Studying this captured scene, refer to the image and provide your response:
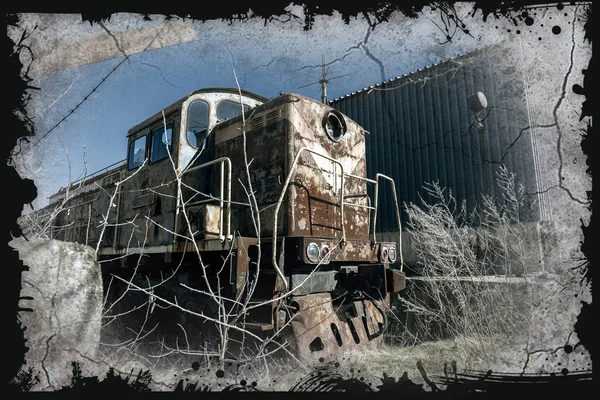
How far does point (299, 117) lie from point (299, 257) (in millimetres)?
1830

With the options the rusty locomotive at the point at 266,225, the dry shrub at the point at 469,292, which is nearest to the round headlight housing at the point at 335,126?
the rusty locomotive at the point at 266,225

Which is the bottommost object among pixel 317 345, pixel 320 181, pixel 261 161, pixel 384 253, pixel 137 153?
pixel 317 345

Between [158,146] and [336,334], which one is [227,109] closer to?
[158,146]

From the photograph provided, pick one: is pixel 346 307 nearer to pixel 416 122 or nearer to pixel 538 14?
pixel 538 14

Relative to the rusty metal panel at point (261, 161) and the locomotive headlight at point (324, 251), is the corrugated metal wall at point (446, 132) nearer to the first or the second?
Answer: the rusty metal panel at point (261, 161)

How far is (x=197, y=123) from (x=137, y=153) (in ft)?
5.10

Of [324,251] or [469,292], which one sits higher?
[324,251]

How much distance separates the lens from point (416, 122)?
28.5ft

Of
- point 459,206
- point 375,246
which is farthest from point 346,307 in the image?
point 459,206

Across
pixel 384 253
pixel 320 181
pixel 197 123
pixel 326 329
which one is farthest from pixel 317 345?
pixel 197 123

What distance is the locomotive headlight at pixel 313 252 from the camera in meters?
3.85

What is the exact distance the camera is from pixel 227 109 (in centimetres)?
567

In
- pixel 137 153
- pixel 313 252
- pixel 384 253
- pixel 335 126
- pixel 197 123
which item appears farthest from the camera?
pixel 137 153

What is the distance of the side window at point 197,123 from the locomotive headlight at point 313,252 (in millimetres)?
2491
